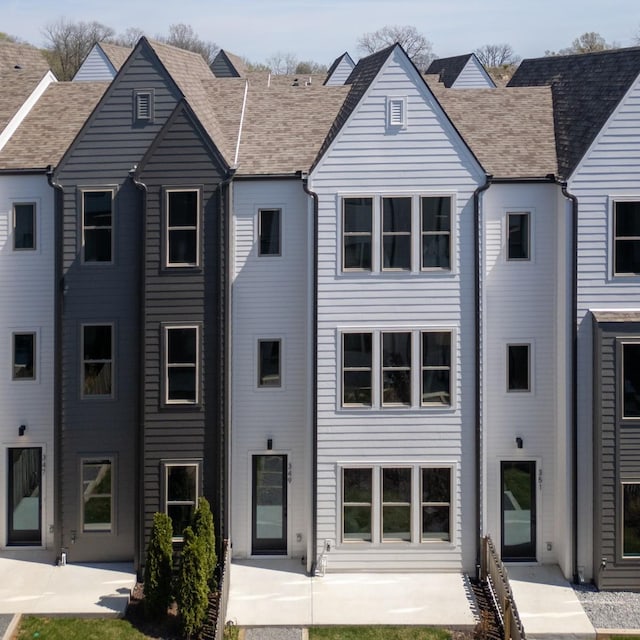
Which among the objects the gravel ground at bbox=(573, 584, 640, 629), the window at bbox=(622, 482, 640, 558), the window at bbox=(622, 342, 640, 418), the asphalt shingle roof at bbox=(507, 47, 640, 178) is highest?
the asphalt shingle roof at bbox=(507, 47, 640, 178)

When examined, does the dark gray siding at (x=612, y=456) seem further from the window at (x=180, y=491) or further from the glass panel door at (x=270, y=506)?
the window at (x=180, y=491)

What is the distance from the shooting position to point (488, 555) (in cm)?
1822

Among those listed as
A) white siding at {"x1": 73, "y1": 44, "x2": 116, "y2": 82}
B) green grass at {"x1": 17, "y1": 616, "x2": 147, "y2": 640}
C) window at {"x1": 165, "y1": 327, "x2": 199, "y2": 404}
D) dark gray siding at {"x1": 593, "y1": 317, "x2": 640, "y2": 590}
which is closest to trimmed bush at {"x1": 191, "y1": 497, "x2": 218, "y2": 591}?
green grass at {"x1": 17, "y1": 616, "x2": 147, "y2": 640}

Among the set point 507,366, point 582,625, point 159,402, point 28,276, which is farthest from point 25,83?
point 582,625

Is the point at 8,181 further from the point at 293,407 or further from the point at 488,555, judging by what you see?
the point at 488,555

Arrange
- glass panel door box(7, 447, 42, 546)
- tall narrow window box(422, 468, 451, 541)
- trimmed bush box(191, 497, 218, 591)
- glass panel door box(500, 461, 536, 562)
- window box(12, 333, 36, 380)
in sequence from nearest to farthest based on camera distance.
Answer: trimmed bush box(191, 497, 218, 591)
tall narrow window box(422, 468, 451, 541)
glass panel door box(500, 461, 536, 562)
window box(12, 333, 36, 380)
glass panel door box(7, 447, 42, 546)

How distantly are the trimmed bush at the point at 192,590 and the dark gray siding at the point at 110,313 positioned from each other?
2.97 meters

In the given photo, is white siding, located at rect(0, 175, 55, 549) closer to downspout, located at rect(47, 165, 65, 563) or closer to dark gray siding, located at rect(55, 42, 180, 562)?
downspout, located at rect(47, 165, 65, 563)

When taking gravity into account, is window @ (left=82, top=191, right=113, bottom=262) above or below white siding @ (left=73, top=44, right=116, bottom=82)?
below

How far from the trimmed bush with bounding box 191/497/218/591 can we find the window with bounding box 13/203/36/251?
6.81 meters

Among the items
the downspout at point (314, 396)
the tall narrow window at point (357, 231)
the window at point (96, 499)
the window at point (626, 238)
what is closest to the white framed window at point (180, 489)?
the window at point (96, 499)

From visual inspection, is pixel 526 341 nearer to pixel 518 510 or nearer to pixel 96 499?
pixel 518 510

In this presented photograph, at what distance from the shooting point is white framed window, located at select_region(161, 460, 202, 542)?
18.9 metres

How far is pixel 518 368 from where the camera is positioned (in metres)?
19.4
